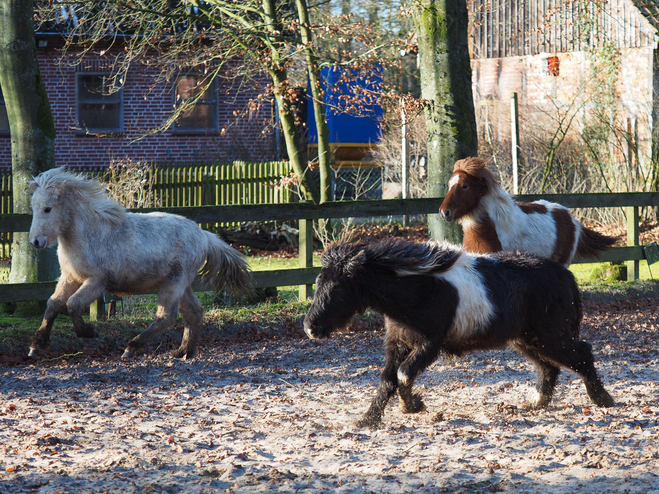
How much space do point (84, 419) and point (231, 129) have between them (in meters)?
17.2

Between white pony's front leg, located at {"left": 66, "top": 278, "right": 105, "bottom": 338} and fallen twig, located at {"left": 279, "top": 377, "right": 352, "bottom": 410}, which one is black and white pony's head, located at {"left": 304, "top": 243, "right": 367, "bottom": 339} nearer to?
fallen twig, located at {"left": 279, "top": 377, "right": 352, "bottom": 410}

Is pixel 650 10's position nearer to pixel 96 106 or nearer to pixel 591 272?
pixel 591 272

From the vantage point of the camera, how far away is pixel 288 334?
8.19m

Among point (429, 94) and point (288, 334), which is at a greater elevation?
point (429, 94)

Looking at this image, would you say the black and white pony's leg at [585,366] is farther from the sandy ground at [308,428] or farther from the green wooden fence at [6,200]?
the green wooden fence at [6,200]

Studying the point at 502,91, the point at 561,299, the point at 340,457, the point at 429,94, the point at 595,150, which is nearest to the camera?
the point at 340,457

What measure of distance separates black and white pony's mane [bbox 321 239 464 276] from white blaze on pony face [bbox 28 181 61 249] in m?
2.79

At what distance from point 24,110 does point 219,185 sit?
8614mm

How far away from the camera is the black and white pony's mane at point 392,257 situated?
4.75m

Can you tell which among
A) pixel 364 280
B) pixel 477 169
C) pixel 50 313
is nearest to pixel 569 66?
pixel 477 169

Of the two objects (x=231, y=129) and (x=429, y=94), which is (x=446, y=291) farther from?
(x=231, y=129)

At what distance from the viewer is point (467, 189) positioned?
727cm

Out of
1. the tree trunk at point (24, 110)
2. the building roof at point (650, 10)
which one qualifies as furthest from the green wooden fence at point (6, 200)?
the building roof at point (650, 10)

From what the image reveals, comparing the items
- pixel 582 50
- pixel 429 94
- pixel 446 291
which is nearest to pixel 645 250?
pixel 429 94
